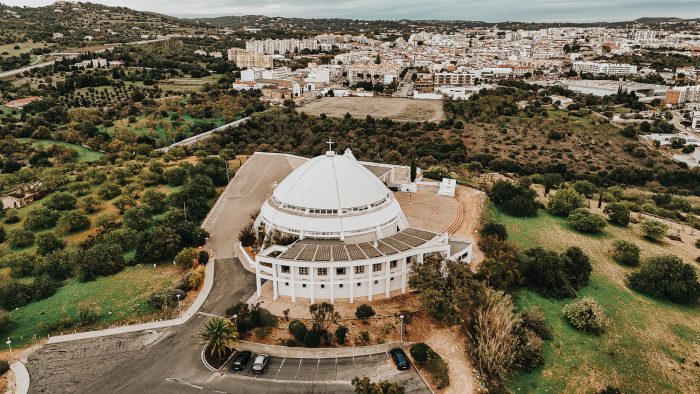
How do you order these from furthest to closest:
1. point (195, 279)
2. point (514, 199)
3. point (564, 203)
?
point (564, 203), point (514, 199), point (195, 279)

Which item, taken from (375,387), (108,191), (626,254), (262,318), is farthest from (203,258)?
(626,254)

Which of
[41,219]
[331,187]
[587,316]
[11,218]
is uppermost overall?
[331,187]

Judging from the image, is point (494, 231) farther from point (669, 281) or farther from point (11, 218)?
point (11, 218)

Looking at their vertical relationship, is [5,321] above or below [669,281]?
below

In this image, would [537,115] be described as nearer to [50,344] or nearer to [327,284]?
[327,284]

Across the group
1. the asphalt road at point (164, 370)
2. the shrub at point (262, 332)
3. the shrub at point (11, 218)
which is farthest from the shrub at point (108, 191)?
the shrub at point (262, 332)

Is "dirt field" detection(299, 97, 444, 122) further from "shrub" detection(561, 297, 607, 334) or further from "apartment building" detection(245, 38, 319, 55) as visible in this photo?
"apartment building" detection(245, 38, 319, 55)
